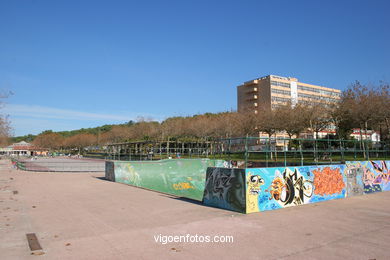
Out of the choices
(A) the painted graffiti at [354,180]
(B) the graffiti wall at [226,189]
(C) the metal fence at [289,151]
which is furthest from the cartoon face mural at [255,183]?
(A) the painted graffiti at [354,180]

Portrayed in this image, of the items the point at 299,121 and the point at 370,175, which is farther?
the point at 299,121

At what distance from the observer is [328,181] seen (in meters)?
12.8

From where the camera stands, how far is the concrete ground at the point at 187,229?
615 centimetres

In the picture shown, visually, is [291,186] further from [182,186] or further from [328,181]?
[182,186]

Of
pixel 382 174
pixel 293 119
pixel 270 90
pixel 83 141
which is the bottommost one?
pixel 382 174

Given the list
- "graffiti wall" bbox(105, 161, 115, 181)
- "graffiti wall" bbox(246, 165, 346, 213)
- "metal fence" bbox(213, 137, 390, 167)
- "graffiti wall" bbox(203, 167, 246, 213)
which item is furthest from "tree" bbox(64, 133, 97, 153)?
"graffiti wall" bbox(246, 165, 346, 213)

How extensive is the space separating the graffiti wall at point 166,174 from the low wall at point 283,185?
8.81 meters

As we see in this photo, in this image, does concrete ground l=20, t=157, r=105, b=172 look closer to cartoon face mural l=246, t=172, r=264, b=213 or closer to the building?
cartoon face mural l=246, t=172, r=264, b=213

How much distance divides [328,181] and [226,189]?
16.1 feet

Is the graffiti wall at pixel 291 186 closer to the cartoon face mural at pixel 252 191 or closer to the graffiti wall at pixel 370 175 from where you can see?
the cartoon face mural at pixel 252 191

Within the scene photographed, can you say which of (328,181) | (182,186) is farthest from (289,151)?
(182,186)

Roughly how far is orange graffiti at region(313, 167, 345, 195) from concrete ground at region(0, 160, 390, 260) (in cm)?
59

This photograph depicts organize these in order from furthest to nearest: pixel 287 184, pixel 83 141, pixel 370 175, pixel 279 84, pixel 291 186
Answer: pixel 83 141 < pixel 279 84 < pixel 370 175 < pixel 291 186 < pixel 287 184

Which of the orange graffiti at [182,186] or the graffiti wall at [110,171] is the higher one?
the graffiti wall at [110,171]
